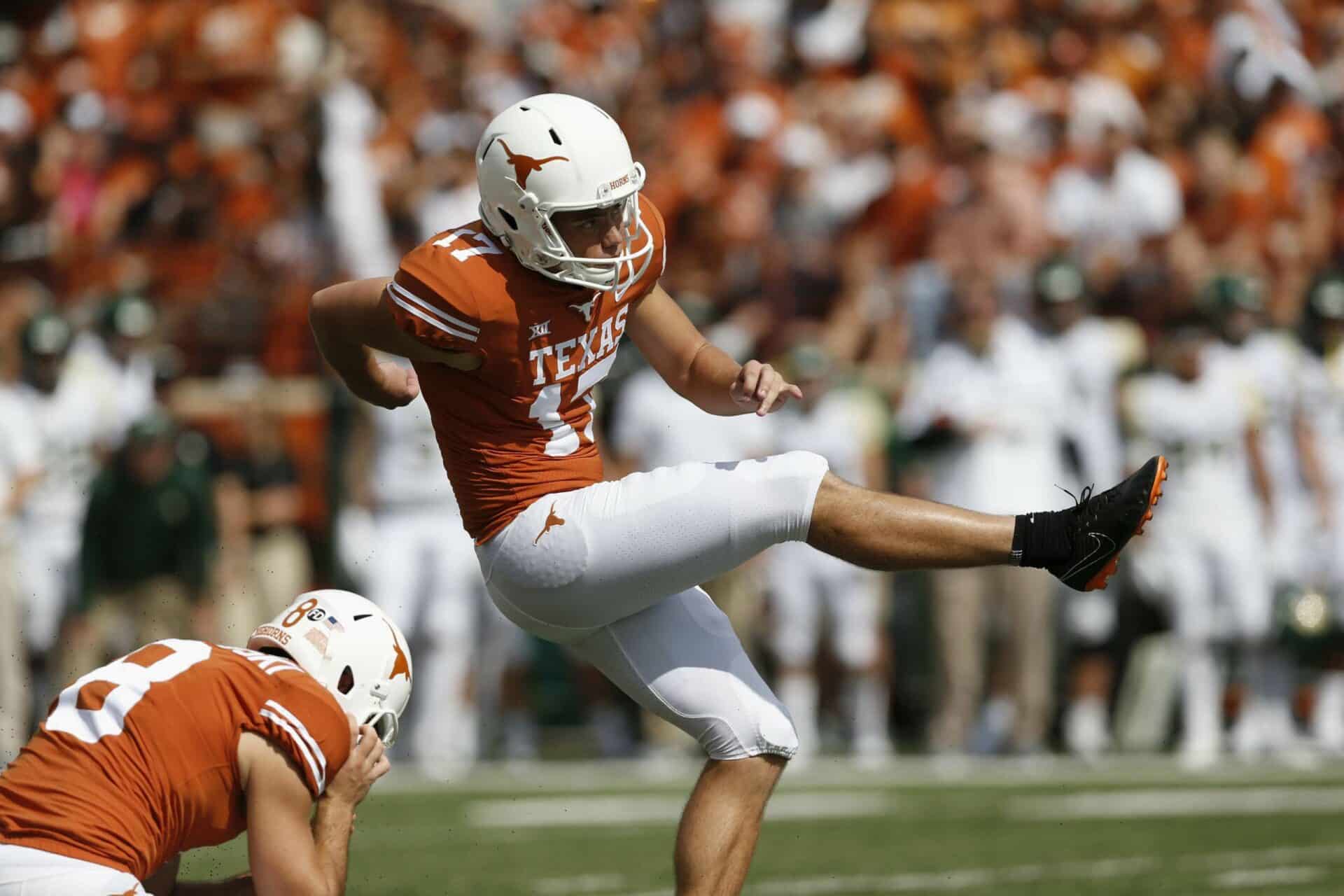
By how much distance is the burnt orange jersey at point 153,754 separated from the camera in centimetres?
390

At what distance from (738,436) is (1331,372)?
117 inches

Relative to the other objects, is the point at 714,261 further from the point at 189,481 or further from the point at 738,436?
the point at 189,481

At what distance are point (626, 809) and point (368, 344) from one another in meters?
4.15

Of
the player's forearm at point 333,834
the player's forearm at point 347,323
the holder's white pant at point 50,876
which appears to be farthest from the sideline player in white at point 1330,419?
the holder's white pant at point 50,876

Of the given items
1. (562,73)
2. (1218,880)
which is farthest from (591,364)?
(562,73)

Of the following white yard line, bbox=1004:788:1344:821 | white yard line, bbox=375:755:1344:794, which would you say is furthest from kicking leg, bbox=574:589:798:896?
white yard line, bbox=375:755:1344:794

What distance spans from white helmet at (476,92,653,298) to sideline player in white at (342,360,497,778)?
17.1ft

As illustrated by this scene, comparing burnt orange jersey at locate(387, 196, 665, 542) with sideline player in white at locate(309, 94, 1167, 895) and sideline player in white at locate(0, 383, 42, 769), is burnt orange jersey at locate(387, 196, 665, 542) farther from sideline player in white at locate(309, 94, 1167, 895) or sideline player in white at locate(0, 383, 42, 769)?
sideline player in white at locate(0, 383, 42, 769)

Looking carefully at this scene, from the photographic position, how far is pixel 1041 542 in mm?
4547

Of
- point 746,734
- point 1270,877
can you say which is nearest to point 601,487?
point 746,734

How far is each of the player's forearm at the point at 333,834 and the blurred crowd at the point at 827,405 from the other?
5494 mm

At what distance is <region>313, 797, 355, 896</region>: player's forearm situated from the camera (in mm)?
4168

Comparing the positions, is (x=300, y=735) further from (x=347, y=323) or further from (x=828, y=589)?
(x=828, y=589)

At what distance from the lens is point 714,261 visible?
1055 centimetres
